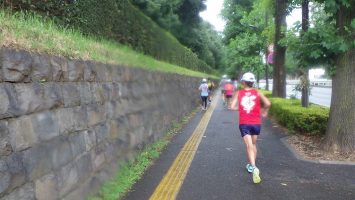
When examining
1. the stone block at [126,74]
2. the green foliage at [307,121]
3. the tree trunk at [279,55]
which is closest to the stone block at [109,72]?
the stone block at [126,74]

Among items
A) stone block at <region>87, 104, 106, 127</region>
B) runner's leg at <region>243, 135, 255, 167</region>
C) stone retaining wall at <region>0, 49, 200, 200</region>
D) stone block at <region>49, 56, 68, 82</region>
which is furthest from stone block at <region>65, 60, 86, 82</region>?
runner's leg at <region>243, 135, 255, 167</region>

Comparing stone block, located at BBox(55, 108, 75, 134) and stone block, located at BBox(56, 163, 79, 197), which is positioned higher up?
stone block, located at BBox(55, 108, 75, 134)

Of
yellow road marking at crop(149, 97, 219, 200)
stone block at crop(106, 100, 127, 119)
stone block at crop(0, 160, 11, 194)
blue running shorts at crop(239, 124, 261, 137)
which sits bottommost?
yellow road marking at crop(149, 97, 219, 200)

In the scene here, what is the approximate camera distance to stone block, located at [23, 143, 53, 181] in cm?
390

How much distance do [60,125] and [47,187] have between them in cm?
73

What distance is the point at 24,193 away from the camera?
151 inches

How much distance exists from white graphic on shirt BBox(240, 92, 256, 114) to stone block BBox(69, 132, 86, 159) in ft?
9.61

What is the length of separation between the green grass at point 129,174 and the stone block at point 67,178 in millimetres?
570

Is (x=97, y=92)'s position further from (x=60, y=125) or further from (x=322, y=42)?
(x=322, y=42)

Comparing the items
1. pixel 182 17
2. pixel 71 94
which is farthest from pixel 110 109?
pixel 182 17

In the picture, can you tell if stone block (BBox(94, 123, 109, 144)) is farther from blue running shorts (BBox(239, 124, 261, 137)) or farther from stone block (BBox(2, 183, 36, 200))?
blue running shorts (BBox(239, 124, 261, 137))

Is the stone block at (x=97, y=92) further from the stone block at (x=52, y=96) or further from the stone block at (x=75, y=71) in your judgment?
the stone block at (x=52, y=96)

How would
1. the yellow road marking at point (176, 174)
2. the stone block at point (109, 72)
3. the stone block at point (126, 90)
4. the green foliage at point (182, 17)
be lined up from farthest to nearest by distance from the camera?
the green foliage at point (182, 17) < the stone block at point (126, 90) < the stone block at point (109, 72) < the yellow road marking at point (176, 174)

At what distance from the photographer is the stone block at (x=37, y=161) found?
390 cm
